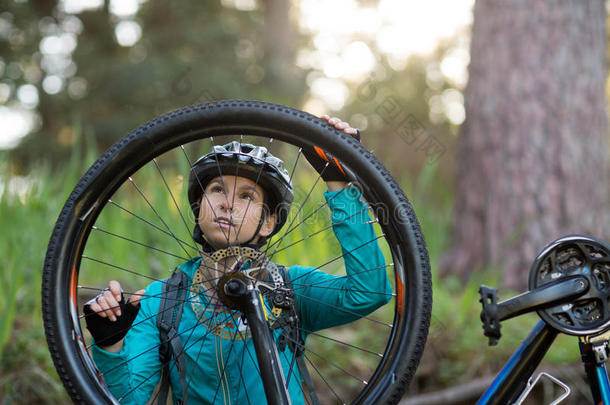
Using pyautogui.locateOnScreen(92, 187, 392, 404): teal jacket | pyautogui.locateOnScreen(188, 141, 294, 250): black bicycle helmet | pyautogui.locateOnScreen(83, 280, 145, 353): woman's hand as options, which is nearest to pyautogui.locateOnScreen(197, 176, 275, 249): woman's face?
pyautogui.locateOnScreen(188, 141, 294, 250): black bicycle helmet

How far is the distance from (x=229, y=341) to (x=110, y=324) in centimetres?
33

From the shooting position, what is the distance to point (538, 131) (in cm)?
314

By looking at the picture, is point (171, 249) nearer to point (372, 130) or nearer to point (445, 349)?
point (445, 349)

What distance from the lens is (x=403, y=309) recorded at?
122 cm

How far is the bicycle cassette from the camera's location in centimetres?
118

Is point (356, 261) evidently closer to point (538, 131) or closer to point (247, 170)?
point (247, 170)

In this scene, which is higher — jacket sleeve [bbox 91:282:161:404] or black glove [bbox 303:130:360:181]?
black glove [bbox 303:130:360:181]

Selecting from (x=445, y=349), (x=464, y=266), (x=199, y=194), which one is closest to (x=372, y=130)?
(x=464, y=266)

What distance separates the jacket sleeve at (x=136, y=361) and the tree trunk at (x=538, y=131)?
2270 mm

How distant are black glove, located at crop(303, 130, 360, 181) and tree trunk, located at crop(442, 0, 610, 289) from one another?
204cm

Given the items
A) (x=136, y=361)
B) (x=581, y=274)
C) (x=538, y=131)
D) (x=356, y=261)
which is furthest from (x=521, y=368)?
(x=538, y=131)

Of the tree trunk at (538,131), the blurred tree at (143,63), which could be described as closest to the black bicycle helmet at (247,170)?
the tree trunk at (538,131)

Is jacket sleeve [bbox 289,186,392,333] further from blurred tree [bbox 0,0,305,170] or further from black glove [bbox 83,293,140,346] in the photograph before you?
blurred tree [bbox 0,0,305,170]

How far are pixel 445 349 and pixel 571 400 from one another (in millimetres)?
598
